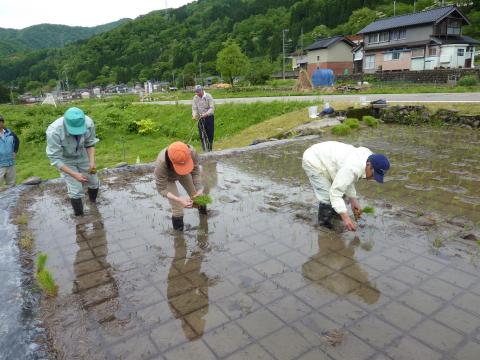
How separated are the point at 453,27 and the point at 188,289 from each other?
39318 millimetres

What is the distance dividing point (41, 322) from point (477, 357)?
314cm

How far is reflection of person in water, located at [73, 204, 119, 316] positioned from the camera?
3.19 meters

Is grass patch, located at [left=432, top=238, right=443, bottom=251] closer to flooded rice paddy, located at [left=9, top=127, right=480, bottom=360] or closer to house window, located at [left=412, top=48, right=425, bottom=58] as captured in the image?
flooded rice paddy, located at [left=9, top=127, right=480, bottom=360]

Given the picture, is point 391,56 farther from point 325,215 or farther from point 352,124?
point 325,215

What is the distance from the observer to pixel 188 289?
3316 mm

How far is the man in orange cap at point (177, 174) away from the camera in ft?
12.7

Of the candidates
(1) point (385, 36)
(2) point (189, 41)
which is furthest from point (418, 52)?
(2) point (189, 41)

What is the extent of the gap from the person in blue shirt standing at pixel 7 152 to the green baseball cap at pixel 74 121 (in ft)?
8.39

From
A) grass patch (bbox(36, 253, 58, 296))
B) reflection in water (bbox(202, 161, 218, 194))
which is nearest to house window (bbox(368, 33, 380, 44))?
reflection in water (bbox(202, 161, 218, 194))

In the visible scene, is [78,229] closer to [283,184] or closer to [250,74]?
[283,184]

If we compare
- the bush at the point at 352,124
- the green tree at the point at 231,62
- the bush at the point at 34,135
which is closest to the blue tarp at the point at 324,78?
the green tree at the point at 231,62

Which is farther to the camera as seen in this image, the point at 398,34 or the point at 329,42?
the point at 329,42

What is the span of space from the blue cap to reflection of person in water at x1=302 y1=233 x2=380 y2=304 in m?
0.88

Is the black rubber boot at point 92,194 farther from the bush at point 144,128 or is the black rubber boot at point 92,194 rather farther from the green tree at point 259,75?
the green tree at point 259,75
